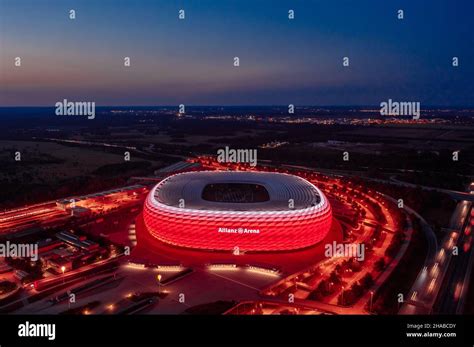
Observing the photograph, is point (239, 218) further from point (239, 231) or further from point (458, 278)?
point (458, 278)

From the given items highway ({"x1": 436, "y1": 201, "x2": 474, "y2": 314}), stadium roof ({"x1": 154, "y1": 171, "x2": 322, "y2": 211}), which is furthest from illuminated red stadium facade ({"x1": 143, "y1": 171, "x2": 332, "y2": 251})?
highway ({"x1": 436, "y1": 201, "x2": 474, "y2": 314})

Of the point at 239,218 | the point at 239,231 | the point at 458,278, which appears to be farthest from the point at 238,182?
the point at 458,278

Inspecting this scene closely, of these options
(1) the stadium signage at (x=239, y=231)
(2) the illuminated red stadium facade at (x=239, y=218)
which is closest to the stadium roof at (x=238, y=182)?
(2) the illuminated red stadium facade at (x=239, y=218)

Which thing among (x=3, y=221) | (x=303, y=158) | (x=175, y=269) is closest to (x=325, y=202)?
(x=175, y=269)

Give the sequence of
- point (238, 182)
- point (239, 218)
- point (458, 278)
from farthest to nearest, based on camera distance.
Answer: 1. point (238, 182)
2. point (239, 218)
3. point (458, 278)

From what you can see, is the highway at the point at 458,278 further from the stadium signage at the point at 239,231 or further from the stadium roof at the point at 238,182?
the stadium signage at the point at 239,231

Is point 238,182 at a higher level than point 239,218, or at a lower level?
higher

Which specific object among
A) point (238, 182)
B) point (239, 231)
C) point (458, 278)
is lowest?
point (458, 278)

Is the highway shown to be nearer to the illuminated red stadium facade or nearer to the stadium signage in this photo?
the illuminated red stadium facade

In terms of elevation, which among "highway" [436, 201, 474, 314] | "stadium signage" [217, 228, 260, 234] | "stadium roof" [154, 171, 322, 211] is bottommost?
"highway" [436, 201, 474, 314]
